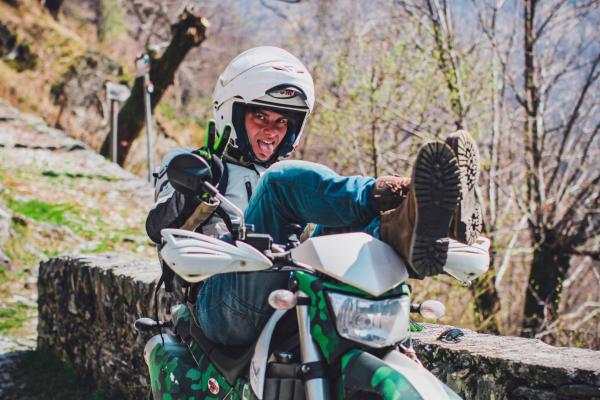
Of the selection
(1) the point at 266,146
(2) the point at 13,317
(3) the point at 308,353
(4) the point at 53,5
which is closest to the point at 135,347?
(1) the point at 266,146

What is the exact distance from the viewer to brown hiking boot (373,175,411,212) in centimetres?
188

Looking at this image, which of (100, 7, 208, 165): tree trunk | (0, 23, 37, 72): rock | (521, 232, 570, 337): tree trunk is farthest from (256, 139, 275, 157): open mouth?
(0, 23, 37, 72): rock

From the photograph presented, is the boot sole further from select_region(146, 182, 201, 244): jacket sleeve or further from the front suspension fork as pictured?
select_region(146, 182, 201, 244): jacket sleeve

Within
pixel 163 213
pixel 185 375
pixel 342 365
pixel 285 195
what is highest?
pixel 285 195

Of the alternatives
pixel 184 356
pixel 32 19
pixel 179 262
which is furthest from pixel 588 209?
pixel 32 19

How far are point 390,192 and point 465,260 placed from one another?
0.27 meters

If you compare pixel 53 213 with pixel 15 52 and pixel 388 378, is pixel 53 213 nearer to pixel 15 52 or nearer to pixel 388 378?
pixel 15 52

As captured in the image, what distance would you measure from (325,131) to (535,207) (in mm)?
3239

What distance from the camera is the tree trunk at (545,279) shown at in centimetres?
815


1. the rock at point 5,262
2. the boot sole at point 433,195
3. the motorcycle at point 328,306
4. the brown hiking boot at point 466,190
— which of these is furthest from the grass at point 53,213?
the boot sole at point 433,195

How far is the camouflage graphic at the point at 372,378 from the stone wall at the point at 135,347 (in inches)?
33.7

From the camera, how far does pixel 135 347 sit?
4.43 meters

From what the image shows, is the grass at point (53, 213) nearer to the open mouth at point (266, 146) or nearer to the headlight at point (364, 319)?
the open mouth at point (266, 146)

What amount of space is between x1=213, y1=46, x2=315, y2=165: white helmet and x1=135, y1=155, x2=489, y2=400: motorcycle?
37.4 inches
